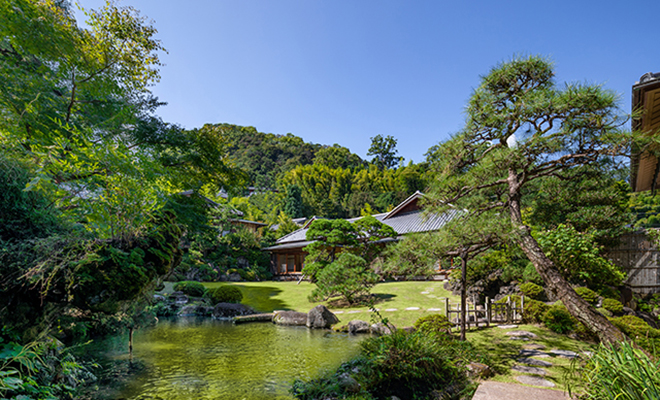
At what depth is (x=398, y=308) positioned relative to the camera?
36.8ft

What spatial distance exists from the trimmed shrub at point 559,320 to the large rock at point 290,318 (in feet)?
23.0

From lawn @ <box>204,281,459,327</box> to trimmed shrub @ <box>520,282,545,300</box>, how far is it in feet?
7.90

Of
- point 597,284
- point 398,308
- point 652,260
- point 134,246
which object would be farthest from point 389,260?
point 652,260

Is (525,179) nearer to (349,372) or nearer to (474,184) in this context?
(474,184)

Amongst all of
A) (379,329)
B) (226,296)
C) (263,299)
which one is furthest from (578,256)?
(226,296)

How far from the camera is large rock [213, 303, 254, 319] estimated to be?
13.0m

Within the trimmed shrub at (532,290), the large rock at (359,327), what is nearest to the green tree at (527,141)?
the trimmed shrub at (532,290)

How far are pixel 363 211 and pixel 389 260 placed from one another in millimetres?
28827

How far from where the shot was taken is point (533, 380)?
416 cm

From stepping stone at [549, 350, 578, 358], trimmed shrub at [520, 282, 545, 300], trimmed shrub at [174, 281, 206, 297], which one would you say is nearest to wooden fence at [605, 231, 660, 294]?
trimmed shrub at [520, 282, 545, 300]

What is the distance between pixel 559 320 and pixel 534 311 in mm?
742

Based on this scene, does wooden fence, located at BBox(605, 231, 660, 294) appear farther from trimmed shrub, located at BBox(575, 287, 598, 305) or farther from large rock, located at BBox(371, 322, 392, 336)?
large rock, located at BBox(371, 322, 392, 336)

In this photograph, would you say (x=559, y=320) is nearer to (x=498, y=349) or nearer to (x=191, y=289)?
(x=498, y=349)

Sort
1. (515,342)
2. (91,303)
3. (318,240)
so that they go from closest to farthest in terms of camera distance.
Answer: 1. (91,303)
2. (515,342)
3. (318,240)
